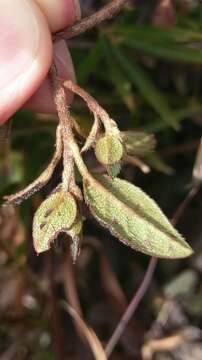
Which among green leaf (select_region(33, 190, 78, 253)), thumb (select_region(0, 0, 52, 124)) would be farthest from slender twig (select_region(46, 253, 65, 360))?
green leaf (select_region(33, 190, 78, 253))

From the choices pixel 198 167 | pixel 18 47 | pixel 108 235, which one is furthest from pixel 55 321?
pixel 18 47

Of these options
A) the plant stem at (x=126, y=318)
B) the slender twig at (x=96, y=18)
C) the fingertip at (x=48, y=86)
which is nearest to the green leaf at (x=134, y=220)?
the slender twig at (x=96, y=18)

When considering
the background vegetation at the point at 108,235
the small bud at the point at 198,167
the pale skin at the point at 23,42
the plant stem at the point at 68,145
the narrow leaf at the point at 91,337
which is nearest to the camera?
the plant stem at the point at 68,145

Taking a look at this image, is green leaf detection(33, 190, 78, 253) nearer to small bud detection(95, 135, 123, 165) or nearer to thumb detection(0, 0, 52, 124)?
small bud detection(95, 135, 123, 165)

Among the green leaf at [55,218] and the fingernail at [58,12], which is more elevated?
the fingernail at [58,12]

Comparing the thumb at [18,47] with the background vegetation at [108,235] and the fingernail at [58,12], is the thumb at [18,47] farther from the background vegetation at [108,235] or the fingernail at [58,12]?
the background vegetation at [108,235]

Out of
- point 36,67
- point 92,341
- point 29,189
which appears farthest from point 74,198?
point 92,341

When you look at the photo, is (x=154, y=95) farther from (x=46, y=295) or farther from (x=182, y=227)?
(x=46, y=295)
